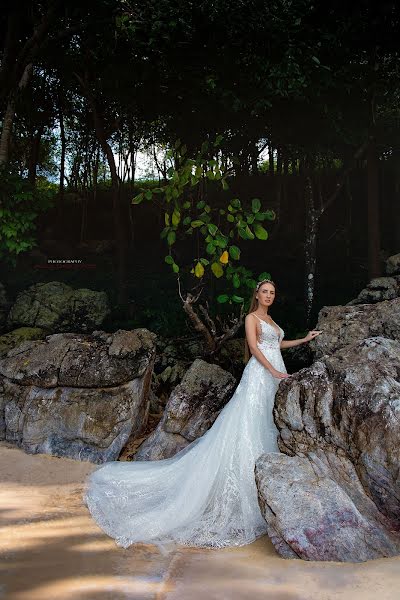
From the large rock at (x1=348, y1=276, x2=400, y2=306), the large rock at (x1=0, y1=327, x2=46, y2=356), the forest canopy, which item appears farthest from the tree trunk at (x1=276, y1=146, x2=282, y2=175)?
the large rock at (x1=0, y1=327, x2=46, y2=356)

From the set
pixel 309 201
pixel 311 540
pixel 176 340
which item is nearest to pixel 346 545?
pixel 311 540

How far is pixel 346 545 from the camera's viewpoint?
2896 mm

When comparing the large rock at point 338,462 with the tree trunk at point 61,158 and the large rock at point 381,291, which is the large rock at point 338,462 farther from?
the tree trunk at point 61,158

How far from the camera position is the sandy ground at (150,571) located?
2.56 meters

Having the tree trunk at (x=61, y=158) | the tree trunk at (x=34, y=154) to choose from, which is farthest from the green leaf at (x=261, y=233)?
the tree trunk at (x=61, y=158)

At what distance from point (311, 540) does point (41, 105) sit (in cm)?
908

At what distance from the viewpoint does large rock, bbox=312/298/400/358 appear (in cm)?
460

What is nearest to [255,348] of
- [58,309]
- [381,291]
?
[381,291]

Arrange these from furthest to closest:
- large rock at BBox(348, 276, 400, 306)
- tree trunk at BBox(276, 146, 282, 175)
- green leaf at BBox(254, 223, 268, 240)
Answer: tree trunk at BBox(276, 146, 282, 175)
green leaf at BBox(254, 223, 268, 240)
large rock at BBox(348, 276, 400, 306)

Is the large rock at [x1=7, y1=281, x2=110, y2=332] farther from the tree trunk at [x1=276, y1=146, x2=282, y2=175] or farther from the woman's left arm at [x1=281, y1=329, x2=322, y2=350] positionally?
the woman's left arm at [x1=281, y1=329, x2=322, y2=350]

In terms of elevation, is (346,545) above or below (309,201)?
below

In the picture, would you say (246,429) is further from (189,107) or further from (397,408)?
(189,107)

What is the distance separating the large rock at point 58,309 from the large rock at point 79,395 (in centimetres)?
188

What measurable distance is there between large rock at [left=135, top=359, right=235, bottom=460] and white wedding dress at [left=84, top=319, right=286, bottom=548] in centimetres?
50
